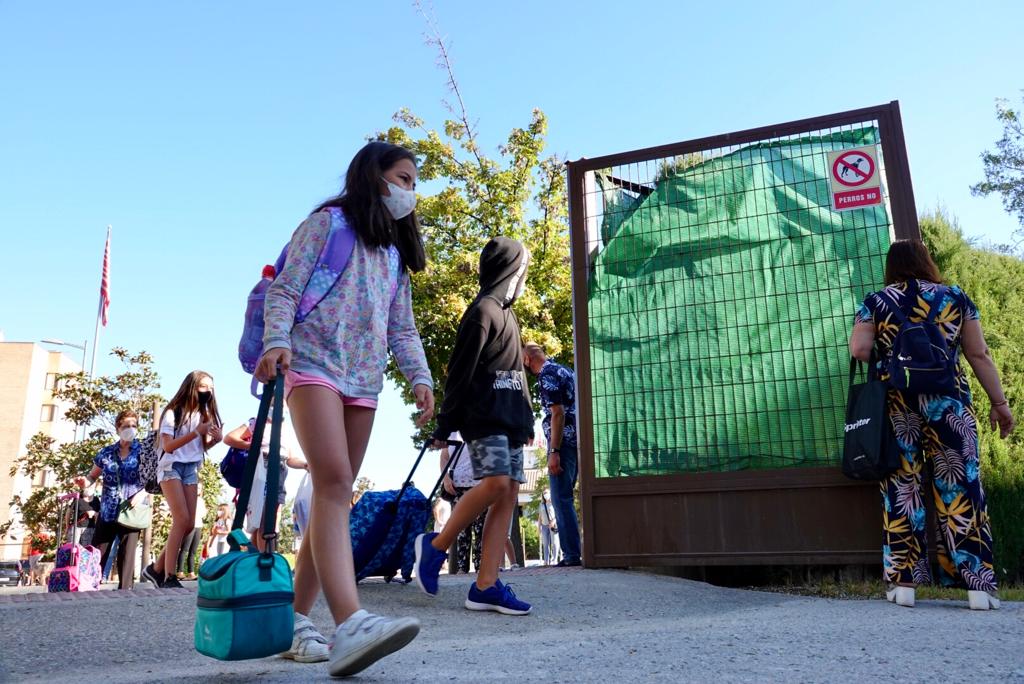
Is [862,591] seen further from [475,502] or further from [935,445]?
[475,502]

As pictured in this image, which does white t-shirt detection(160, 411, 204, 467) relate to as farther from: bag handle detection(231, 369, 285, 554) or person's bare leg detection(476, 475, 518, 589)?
bag handle detection(231, 369, 285, 554)

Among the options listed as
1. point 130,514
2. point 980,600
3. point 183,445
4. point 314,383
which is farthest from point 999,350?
point 130,514

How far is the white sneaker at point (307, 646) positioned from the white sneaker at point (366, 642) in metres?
0.42

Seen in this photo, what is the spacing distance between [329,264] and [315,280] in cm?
8

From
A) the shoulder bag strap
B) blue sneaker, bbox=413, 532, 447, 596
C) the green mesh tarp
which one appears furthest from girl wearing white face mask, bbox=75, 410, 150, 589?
the shoulder bag strap

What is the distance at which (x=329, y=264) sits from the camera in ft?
9.73

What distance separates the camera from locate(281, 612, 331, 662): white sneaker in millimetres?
2791

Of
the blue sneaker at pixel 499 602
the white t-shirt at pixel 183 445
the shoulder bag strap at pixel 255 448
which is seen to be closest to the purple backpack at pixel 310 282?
the shoulder bag strap at pixel 255 448

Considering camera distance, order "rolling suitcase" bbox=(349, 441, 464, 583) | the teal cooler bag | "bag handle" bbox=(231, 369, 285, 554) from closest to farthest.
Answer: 1. the teal cooler bag
2. "bag handle" bbox=(231, 369, 285, 554)
3. "rolling suitcase" bbox=(349, 441, 464, 583)

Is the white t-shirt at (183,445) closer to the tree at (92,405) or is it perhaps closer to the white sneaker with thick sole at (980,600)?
the white sneaker with thick sole at (980,600)

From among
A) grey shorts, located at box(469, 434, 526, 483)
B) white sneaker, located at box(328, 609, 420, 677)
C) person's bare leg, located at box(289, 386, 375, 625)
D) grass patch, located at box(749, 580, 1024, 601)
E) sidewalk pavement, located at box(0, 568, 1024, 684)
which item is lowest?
sidewalk pavement, located at box(0, 568, 1024, 684)

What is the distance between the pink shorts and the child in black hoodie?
5.27ft

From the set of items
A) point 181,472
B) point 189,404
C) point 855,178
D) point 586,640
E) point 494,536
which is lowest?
point 586,640

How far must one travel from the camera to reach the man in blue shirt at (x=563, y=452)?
7465 millimetres
